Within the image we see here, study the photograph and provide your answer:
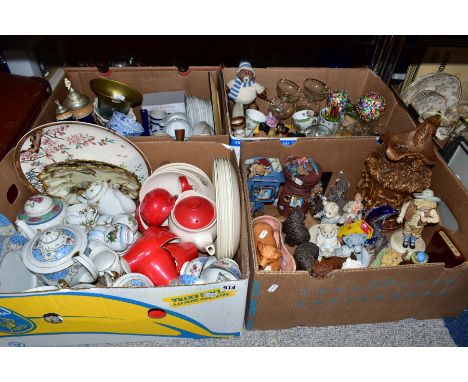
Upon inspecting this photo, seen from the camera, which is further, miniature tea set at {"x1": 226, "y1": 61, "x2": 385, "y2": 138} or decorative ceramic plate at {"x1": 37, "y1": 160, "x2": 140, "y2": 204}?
miniature tea set at {"x1": 226, "y1": 61, "x2": 385, "y2": 138}

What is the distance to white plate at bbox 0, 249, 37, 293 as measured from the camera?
81 cm

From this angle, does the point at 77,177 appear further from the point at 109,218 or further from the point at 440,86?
the point at 440,86

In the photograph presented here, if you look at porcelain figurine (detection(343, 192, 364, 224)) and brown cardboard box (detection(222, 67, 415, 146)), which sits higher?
brown cardboard box (detection(222, 67, 415, 146))

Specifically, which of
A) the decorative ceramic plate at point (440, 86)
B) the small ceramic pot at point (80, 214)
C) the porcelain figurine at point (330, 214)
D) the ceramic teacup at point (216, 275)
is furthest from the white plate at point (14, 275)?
the decorative ceramic plate at point (440, 86)

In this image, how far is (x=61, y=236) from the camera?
0.81m

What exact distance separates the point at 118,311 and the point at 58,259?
0.58 feet

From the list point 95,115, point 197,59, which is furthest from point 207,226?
point 197,59

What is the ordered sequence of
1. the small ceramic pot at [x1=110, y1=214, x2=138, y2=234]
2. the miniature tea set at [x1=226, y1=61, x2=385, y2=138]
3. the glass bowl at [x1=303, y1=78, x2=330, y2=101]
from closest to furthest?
the small ceramic pot at [x1=110, y1=214, x2=138, y2=234], the miniature tea set at [x1=226, y1=61, x2=385, y2=138], the glass bowl at [x1=303, y1=78, x2=330, y2=101]

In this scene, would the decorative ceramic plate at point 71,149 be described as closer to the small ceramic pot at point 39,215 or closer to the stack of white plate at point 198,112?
the small ceramic pot at point 39,215

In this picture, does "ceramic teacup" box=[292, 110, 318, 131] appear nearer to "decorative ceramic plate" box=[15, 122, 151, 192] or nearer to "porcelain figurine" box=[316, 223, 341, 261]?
"porcelain figurine" box=[316, 223, 341, 261]

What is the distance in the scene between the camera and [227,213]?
853 millimetres

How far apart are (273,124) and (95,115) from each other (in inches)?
23.0

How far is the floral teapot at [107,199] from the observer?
3.12ft

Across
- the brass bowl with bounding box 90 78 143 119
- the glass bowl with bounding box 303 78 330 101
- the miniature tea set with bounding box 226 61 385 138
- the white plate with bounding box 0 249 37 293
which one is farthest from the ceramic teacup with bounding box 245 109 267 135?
the white plate with bounding box 0 249 37 293
